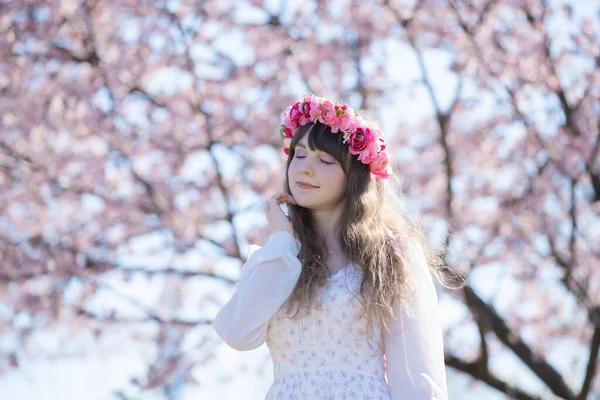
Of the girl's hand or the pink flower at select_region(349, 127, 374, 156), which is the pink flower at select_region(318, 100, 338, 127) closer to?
the pink flower at select_region(349, 127, 374, 156)

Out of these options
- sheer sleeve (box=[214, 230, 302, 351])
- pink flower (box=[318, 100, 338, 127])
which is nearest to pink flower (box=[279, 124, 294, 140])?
pink flower (box=[318, 100, 338, 127])

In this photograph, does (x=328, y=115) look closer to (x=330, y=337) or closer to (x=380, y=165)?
(x=380, y=165)

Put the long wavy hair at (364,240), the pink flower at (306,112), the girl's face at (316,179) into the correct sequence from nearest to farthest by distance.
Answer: the long wavy hair at (364,240) < the girl's face at (316,179) < the pink flower at (306,112)

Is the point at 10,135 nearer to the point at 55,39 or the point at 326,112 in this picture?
the point at 55,39

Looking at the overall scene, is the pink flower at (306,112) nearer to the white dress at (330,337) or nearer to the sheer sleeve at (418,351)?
the white dress at (330,337)

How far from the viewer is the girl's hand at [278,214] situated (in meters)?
2.54

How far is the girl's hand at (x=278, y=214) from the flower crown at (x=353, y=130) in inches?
9.0

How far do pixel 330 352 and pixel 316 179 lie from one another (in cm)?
49

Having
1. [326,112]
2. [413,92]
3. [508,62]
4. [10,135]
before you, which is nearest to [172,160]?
[10,135]

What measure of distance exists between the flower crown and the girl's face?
83mm

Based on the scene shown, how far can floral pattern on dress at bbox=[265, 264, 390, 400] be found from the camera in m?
2.32

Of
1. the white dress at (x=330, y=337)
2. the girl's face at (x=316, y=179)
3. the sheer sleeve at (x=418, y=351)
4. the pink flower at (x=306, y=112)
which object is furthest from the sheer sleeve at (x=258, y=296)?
the pink flower at (x=306, y=112)

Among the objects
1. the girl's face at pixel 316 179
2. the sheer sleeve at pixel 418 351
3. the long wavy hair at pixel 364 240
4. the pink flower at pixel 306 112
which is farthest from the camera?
the pink flower at pixel 306 112

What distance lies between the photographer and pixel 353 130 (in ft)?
8.55
